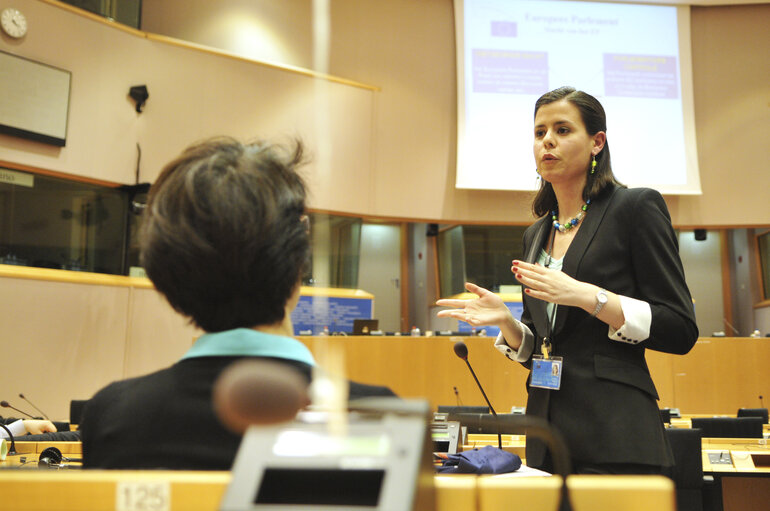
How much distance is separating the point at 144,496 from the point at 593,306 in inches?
42.7

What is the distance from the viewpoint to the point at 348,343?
7434mm

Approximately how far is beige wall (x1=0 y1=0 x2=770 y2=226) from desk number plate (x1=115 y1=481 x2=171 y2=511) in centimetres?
805

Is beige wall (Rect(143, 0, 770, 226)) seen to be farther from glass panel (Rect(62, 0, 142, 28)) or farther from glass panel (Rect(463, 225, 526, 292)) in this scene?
glass panel (Rect(62, 0, 142, 28))

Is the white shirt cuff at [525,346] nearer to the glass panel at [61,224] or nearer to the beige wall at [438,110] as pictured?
the glass panel at [61,224]

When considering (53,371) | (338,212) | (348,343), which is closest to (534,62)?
(338,212)

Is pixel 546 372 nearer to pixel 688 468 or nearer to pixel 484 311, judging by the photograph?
pixel 484 311

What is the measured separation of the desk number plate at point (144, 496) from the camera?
1.93ft

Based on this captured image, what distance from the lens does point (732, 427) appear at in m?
4.57

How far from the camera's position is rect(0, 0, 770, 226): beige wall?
856 cm

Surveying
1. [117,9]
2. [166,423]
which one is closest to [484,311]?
[166,423]

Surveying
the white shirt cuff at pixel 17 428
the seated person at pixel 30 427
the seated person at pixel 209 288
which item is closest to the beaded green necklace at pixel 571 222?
the seated person at pixel 209 288

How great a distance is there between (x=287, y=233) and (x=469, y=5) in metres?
9.07

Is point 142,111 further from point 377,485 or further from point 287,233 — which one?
point 377,485

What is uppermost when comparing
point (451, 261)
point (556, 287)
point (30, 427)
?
point (451, 261)
